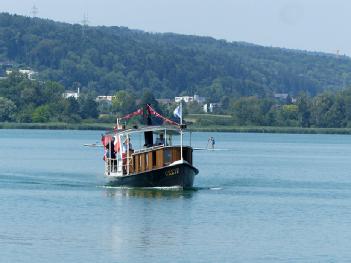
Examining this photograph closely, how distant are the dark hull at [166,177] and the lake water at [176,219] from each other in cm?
52

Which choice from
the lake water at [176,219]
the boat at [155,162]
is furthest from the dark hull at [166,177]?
the lake water at [176,219]

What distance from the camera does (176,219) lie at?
54.4 m

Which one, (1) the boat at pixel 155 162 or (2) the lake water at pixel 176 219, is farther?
(1) the boat at pixel 155 162

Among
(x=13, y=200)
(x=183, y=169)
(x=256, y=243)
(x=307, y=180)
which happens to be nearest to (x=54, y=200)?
(x=13, y=200)

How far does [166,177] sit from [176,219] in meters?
11.0

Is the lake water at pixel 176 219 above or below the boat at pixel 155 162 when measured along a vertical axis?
below

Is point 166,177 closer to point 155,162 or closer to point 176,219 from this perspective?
point 155,162

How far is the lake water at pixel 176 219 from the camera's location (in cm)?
4491

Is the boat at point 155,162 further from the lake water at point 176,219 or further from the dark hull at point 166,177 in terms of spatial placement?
the lake water at point 176,219

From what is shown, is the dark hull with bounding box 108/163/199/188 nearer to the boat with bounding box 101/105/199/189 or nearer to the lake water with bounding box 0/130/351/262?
the boat with bounding box 101/105/199/189

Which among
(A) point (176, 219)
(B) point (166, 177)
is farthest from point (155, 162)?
(A) point (176, 219)

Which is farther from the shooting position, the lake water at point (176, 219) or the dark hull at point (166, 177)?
the dark hull at point (166, 177)

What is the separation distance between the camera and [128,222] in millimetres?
53188

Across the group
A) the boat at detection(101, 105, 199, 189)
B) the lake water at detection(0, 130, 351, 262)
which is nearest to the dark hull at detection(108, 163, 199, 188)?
the boat at detection(101, 105, 199, 189)
